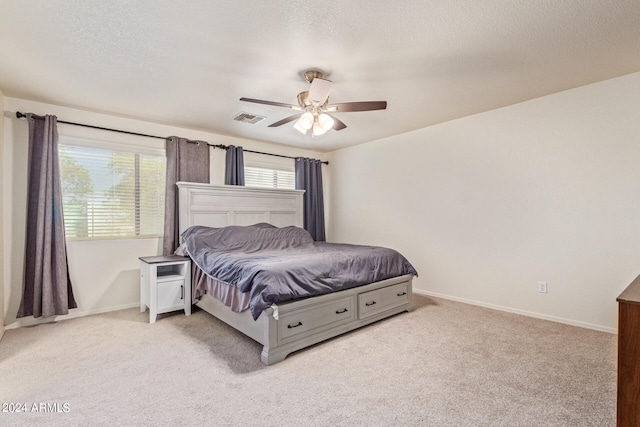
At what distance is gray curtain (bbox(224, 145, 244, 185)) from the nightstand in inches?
55.5

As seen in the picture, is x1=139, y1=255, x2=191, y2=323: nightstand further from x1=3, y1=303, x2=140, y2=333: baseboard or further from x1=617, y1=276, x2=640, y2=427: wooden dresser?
x1=617, y1=276, x2=640, y2=427: wooden dresser

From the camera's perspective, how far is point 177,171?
419 centimetres

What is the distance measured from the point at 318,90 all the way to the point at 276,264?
1.51 m

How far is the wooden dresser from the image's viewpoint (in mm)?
1229

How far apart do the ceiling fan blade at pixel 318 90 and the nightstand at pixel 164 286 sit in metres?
2.34

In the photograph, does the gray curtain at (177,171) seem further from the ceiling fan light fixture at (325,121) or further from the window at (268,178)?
the ceiling fan light fixture at (325,121)

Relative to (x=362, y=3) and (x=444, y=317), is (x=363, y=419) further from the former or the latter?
(x=362, y=3)

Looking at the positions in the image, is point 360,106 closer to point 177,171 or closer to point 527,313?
point 177,171

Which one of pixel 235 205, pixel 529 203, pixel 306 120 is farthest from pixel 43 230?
pixel 529 203

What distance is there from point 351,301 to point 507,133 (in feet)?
8.74

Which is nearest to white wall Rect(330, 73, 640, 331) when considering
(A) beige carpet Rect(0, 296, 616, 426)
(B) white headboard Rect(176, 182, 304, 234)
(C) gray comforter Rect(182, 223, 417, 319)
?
(A) beige carpet Rect(0, 296, 616, 426)

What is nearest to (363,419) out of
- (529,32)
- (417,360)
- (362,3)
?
(417,360)

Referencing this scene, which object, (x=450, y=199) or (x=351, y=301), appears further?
(x=450, y=199)

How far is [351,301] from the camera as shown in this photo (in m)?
3.04
